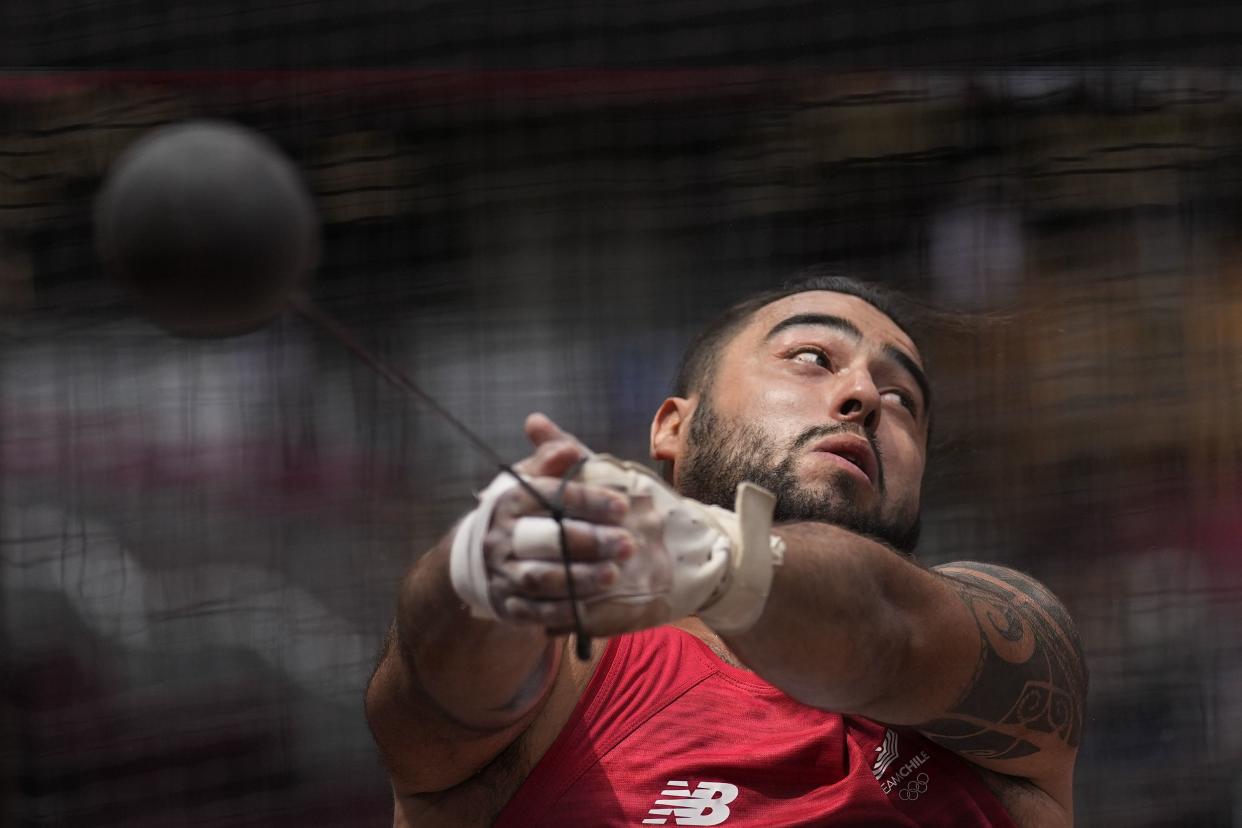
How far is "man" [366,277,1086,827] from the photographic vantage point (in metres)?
1.06

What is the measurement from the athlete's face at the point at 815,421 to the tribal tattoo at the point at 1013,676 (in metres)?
0.14

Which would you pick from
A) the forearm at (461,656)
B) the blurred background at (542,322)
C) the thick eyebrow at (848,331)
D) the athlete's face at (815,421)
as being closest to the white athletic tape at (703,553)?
the forearm at (461,656)

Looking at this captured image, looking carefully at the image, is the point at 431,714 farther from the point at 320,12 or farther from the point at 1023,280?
the point at 1023,280

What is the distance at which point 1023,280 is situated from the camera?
2.69 m

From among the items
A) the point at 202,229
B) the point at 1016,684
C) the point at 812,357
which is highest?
the point at 202,229

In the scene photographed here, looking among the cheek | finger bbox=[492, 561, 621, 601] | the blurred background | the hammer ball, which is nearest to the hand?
finger bbox=[492, 561, 621, 601]

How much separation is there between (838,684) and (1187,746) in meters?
1.72

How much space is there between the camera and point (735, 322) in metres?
2.05

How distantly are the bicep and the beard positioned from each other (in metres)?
0.10

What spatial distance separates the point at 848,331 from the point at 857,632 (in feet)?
2.34

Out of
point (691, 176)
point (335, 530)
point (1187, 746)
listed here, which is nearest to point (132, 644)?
point (335, 530)

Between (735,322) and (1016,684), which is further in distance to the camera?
(735,322)

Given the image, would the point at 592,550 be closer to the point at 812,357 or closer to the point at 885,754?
the point at 885,754

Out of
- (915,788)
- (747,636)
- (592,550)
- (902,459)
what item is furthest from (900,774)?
(592,550)
